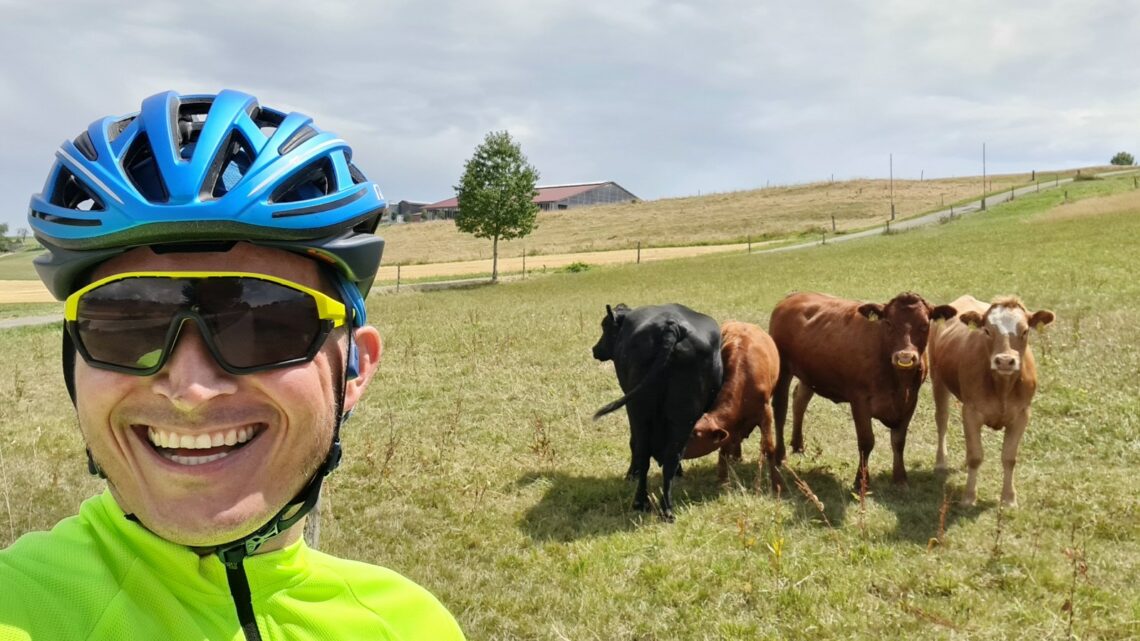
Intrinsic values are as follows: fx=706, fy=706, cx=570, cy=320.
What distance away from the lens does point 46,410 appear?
923 cm

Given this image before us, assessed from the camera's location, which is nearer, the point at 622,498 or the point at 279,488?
the point at 279,488

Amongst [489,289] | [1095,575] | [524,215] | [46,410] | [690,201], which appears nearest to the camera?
[1095,575]

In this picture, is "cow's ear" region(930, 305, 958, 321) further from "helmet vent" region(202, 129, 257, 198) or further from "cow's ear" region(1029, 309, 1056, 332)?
"helmet vent" region(202, 129, 257, 198)

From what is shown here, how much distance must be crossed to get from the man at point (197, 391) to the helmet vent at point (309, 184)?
18mm

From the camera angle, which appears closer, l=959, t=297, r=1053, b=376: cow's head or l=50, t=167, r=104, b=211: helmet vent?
l=50, t=167, r=104, b=211: helmet vent

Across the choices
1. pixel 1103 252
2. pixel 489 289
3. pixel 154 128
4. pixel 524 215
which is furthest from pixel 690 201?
pixel 154 128

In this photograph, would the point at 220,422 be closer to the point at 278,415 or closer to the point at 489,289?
the point at 278,415

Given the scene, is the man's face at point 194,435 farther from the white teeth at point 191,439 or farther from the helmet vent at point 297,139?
the helmet vent at point 297,139

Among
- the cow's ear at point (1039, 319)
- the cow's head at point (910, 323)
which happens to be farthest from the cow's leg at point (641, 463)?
the cow's ear at point (1039, 319)

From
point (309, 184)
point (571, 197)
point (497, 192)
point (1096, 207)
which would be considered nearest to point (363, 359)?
point (309, 184)

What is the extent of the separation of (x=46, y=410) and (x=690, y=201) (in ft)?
250

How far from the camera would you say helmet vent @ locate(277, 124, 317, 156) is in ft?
5.66

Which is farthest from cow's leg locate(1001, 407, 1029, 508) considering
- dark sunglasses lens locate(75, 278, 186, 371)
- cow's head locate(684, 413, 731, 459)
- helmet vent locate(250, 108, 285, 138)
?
dark sunglasses lens locate(75, 278, 186, 371)

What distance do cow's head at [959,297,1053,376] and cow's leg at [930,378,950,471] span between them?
1.16 m
